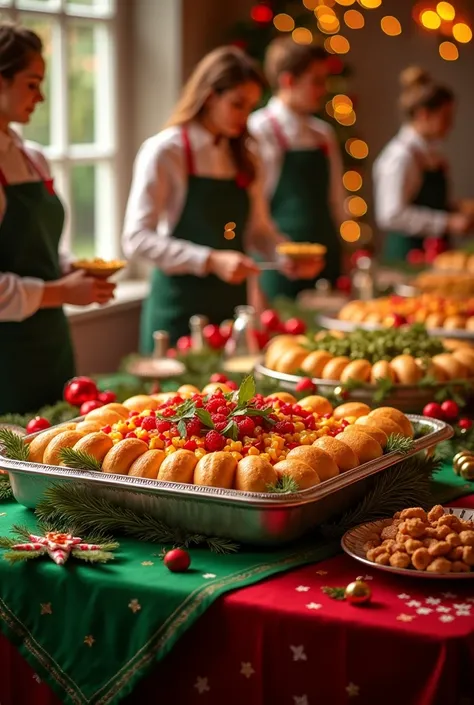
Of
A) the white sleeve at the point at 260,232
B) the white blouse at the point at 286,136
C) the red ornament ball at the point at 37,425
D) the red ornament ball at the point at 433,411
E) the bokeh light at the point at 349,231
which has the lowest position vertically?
the bokeh light at the point at 349,231

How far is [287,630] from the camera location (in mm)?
1737

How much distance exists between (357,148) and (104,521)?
5780 millimetres

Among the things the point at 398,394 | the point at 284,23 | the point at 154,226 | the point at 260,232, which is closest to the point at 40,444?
the point at 398,394

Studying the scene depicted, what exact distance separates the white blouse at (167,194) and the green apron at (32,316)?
829mm

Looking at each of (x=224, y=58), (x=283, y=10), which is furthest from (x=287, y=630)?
(x=283, y=10)

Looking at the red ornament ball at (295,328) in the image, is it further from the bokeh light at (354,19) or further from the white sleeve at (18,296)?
the bokeh light at (354,19)

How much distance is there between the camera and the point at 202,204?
4066 mm

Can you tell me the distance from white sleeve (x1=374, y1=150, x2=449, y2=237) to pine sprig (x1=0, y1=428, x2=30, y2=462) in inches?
172

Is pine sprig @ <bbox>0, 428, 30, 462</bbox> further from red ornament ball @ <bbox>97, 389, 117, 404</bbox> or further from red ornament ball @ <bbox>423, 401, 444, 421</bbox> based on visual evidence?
red ornament ball @ <bbox>423, 401, 444, 421</bbox>

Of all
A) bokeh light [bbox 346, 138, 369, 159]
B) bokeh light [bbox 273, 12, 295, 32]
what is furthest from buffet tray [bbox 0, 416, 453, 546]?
bokeh light [bbox 346, 138, 369, 159]

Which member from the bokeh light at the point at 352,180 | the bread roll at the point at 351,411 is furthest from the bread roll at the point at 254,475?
the bokeh light at the point at 352,180

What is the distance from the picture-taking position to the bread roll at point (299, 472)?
195cm

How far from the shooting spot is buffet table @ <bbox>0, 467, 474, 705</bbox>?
5.49 feet

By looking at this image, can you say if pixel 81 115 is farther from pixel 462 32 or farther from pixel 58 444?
pixel 58 444
